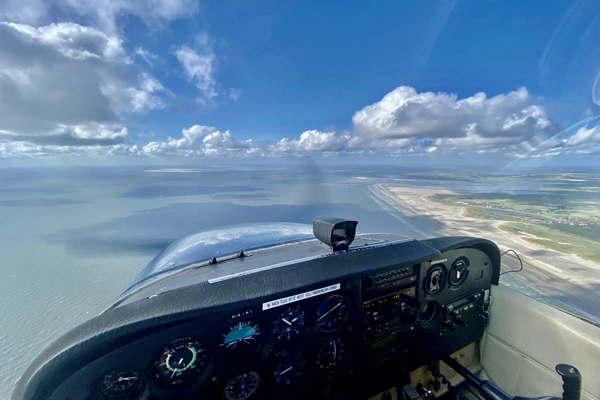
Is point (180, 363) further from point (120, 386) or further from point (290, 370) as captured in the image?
point (290, 370)

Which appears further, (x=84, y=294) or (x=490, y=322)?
(x=84, y=294)

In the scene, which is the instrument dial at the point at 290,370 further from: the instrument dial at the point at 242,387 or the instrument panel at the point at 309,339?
the instrument dial at the point at 242,387

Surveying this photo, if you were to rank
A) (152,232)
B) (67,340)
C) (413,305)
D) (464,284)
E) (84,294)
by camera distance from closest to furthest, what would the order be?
(67,340), (413,305), (464,284), (84,294), (152,232)

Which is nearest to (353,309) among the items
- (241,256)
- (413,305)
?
(413,305)

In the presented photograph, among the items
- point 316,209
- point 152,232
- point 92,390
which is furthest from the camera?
point 316,209

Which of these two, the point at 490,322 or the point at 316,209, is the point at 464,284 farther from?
the point at 316,209

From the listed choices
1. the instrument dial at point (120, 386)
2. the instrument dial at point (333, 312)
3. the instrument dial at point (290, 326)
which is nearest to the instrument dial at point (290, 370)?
the instrument dial at point (290, 326)
